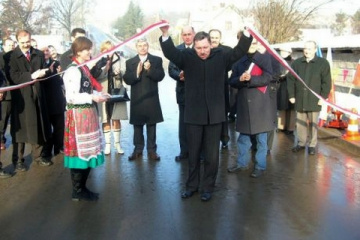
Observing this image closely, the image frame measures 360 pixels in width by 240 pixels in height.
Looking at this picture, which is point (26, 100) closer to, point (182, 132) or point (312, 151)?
point (182, 132)

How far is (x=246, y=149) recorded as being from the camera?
6410mm

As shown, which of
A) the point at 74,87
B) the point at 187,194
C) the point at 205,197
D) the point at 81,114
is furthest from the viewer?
the point at 187,194

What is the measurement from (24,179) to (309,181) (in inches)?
157

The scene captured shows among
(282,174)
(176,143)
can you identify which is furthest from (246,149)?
(176,143)

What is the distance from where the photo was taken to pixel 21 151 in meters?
6.72

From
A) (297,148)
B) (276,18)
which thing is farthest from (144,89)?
(276,18)

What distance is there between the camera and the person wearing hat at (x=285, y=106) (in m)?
8.93

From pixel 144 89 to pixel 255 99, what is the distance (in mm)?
1818

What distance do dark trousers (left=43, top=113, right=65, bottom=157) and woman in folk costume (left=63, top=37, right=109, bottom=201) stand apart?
2.30 metres

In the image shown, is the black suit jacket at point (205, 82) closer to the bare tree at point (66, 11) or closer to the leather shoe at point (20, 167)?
the leather shoe at point (20, 167)

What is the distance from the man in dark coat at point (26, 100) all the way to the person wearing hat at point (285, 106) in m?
4.72

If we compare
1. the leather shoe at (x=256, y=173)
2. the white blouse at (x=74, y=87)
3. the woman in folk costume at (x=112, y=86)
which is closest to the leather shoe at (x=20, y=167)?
the woman in folk costume at (x=112, y=86)

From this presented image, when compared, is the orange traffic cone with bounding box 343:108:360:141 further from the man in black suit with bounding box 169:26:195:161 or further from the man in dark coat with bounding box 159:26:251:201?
the man in dark coat with bounding box 159:26:251:201

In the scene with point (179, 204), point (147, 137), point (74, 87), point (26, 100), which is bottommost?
point (179, 204)
